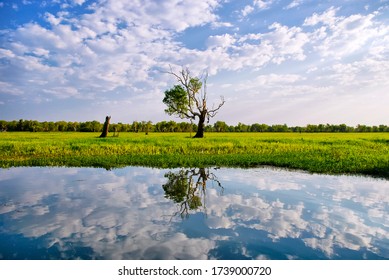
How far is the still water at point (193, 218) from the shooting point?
6312 millimetres

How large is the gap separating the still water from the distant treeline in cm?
10481

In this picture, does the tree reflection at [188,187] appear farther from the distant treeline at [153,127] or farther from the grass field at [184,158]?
the distant treeline at [153,127]

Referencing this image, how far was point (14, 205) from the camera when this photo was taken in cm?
968

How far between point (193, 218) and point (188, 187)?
429cm

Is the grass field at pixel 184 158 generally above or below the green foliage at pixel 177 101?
below

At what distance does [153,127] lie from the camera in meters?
139

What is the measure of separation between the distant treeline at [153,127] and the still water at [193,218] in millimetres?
104806

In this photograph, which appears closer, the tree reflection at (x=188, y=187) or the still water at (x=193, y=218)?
the still water at (x=193, y=218)

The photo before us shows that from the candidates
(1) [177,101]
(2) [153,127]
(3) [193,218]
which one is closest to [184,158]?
(3) [193,218]

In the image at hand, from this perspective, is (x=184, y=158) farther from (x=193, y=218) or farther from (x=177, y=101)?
(x=177, y=101)

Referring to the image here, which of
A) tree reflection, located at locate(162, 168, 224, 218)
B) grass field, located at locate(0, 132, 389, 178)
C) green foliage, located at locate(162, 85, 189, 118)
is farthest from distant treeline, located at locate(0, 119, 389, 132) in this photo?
tree reflection, located at locate(162, 168, 224, 218)

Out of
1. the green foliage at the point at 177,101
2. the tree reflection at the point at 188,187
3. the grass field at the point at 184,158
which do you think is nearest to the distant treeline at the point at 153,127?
the green foliage at the point at 177,101

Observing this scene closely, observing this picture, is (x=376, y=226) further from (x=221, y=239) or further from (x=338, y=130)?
(x=338, y=130)
